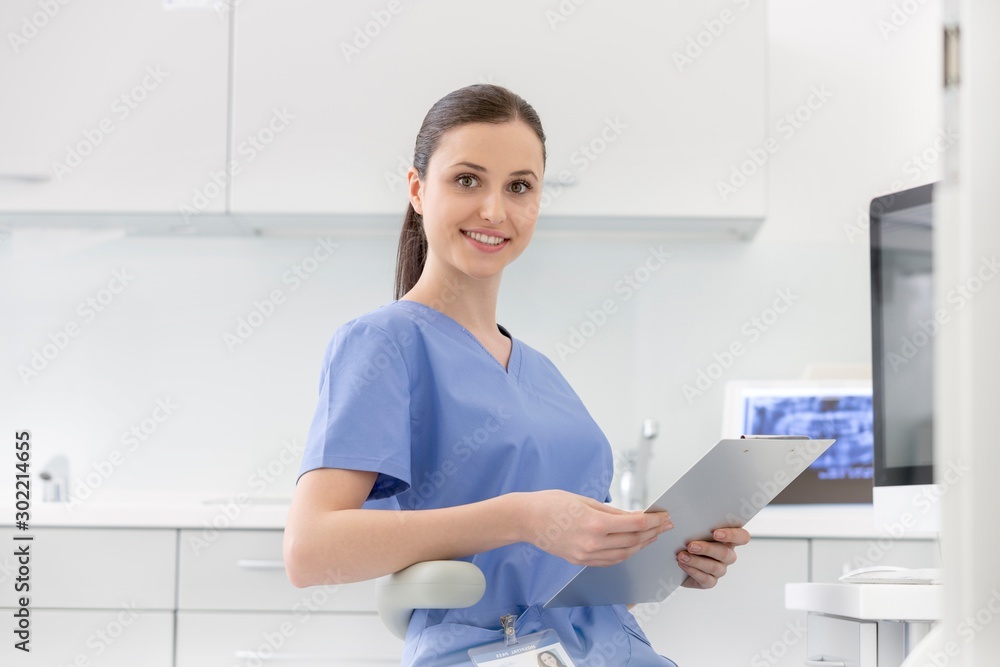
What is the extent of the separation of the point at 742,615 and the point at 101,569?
126 centimetres

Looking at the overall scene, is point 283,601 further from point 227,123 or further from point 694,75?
point 694,75

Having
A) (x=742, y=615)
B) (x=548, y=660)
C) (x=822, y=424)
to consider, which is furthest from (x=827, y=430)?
(x=548, y=660)

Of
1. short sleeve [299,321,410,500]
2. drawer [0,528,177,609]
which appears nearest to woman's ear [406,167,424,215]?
short sleeve [299,321,410,500]

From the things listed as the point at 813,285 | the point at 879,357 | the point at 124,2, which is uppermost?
the point at 124,2

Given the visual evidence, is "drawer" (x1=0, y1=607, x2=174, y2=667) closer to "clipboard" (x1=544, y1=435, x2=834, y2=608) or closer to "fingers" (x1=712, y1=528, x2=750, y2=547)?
"clipboard" (x1=544, y1=435, x2=834, y2=608)

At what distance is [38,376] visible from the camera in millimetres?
2414

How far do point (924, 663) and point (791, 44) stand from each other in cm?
222

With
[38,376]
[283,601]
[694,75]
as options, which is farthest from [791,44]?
[38,376]

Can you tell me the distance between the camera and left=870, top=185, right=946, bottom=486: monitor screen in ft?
4.01

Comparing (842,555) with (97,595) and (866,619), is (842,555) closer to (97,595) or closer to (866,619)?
(866,619)

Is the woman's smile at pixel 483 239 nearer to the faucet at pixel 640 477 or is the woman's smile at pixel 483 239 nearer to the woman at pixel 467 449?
the woman at pixel 467 449

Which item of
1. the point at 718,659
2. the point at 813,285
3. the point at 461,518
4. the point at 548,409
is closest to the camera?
the point at 461,518

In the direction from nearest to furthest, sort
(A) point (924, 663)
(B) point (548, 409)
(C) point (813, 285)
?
(A) point (924, 663)
(B) point (548, 409)
(C) point (813, 285)

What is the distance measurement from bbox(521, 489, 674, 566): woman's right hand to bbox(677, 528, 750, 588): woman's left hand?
16 centimetres
